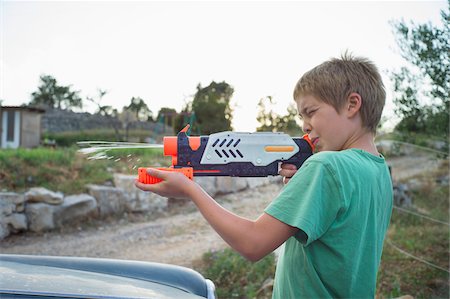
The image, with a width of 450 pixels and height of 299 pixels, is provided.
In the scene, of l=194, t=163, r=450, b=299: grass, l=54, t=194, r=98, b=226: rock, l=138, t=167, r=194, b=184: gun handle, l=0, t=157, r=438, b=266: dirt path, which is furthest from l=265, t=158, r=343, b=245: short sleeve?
l=54, t=194, r=98, b=226: rock

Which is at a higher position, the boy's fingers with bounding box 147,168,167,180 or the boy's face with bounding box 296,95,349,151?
the boy's face with bounding box 296,95,349,151

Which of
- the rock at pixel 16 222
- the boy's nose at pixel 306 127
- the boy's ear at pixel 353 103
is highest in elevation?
the boy's ear at pixel 353 103

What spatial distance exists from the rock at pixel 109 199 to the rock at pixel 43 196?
2.25 feet

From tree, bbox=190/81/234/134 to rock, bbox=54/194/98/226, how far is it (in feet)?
7.70

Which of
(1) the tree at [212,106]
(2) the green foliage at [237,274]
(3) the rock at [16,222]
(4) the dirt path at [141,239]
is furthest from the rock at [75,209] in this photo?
(2) the green foliage at [237,274]

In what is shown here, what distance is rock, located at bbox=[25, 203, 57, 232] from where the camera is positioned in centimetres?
709

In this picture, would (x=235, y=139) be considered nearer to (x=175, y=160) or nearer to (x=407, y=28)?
(x=175, y=160)

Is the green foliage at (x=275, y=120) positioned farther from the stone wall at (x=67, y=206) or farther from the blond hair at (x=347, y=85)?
the blond hair at (x=347, y=85)

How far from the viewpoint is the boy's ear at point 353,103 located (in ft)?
4.79

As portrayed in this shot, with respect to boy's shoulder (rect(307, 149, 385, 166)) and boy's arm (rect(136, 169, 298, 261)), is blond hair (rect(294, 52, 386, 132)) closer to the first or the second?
boy's shoulder (rect(307, 149, 385, 166))

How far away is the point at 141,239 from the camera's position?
702cm

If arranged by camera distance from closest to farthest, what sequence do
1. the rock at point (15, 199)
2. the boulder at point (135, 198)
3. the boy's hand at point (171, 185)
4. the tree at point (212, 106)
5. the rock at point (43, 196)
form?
1. the boy's hand at point (171, 185)
2. the rock at point (15, 199)
3. the rock at point (43, 196)
4. the tree at point (212, 106)
5. the boulder at point (135, 198)

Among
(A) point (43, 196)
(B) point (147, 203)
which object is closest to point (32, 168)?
(A) point (43, 196)

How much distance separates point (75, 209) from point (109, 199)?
0.71 metres
